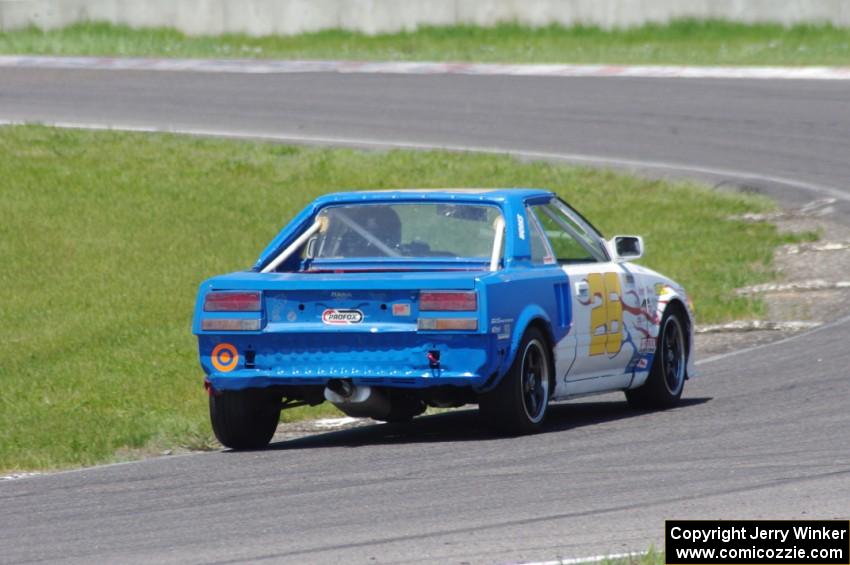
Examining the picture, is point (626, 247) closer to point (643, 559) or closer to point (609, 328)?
point (609, 328)

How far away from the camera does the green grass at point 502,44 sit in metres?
31.9

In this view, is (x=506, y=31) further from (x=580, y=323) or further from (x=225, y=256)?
(x=580, y=323)

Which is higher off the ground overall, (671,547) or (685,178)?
(671,547)

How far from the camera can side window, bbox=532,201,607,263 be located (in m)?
10.9

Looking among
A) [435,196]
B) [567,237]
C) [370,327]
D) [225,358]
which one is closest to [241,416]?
[225,358]

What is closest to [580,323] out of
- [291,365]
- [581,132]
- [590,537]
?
[291,365]

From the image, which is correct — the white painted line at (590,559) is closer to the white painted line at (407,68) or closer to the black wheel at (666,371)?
the black wheel at (666,371)

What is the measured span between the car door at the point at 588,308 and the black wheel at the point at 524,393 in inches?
7.3

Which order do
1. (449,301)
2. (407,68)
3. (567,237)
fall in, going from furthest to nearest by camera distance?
(407,68), (567,237), (449,301)

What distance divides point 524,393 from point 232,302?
1683 mm

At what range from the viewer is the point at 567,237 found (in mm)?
11125

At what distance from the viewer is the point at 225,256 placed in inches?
704

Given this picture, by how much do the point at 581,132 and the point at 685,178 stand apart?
3.16 meters

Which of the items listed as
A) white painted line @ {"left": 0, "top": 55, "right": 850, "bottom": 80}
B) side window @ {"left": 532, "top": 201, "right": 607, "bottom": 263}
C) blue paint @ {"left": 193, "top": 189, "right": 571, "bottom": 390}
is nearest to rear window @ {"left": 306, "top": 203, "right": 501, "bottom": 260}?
blue paint @ {"left": 193, "top": 189, "right": 571, "bottom": 390}
